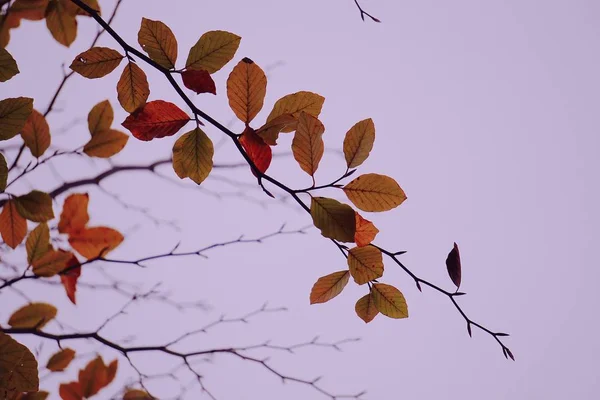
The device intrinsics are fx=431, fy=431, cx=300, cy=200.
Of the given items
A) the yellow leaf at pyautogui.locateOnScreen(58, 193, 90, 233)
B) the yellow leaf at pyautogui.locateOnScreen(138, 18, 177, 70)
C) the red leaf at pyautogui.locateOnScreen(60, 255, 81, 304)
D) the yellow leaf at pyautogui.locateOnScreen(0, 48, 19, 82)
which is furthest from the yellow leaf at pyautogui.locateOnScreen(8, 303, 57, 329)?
the yellow leaf at pyautogui.locateOnScreen(138, 18, 177, 70)

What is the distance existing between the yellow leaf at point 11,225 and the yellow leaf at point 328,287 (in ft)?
2.16

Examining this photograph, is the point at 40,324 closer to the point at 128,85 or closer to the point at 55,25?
the point at 55,25

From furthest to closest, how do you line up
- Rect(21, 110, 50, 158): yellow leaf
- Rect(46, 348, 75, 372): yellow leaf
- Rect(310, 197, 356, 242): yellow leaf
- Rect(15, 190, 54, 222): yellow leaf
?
Rect(46, 348, 75, 372): yellow leaf
Rect(21, 110, 50, 158): yellow leaf
Rect(15, 190, 54, 222): yellow leaf
Rect(310, 197, 356, 242): yellow leaf

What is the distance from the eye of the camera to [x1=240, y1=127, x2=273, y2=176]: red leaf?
556 millimetres

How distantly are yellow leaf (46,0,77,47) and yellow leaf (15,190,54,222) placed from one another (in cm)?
33

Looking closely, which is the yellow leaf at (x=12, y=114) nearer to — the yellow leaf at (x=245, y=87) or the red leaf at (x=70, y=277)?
the yellow leaf at (x=245, y=87)

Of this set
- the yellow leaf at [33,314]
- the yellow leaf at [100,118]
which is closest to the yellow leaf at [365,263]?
the yellow leaf at [100,118]

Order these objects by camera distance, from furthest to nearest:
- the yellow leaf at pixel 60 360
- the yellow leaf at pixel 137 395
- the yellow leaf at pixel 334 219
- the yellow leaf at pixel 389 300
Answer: the yellow leaf at pixel 137 395 → the yellow leaf at pixel 60 360 → the yellow leaf at pixel 389 300 → the yellow leaf at pixel 334 219

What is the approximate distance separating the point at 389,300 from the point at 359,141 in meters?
0.26

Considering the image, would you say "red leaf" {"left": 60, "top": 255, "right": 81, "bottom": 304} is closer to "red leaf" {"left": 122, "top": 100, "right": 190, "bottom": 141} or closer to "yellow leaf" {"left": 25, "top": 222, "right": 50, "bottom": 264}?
"yellow leaf" {"left": 25, "top": 222, "right": 50, "bottom": 264}

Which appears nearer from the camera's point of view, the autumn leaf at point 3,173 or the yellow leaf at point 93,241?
the autumn leaf at point 3,173

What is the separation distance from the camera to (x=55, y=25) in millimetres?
910

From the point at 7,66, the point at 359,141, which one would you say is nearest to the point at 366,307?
the point at 359,141

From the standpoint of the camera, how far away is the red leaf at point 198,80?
0.57m
